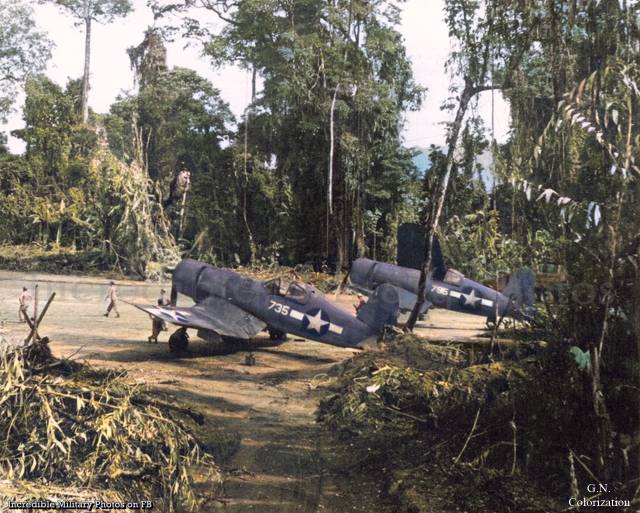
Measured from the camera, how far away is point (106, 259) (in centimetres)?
2236

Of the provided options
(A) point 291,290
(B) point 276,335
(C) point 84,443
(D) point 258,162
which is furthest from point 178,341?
(D) point 258,162

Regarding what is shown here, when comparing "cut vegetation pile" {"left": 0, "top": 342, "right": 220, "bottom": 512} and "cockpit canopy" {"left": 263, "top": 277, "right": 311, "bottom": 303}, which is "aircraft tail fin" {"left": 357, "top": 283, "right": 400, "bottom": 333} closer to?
"cockpit canopy" {"left": 263, "top": 277, "right": 311, "bottom": 303}

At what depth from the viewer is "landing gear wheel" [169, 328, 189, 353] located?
11.6 meters

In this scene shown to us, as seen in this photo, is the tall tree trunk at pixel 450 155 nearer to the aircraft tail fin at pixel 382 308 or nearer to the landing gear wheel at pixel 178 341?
the aircraft tail fin at pixel 382 308

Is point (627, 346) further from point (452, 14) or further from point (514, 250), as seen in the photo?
point (514, 250)

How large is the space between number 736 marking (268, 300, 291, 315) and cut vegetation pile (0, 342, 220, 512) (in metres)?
7.14

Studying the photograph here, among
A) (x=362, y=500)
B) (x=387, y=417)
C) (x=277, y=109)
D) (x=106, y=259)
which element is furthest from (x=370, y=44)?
(x=362, y=500)

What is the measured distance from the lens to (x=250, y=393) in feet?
29.5

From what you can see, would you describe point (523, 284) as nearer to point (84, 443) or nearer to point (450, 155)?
point (450, 155)

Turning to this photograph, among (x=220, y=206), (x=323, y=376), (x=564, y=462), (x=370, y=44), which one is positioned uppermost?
(x=370, y=44)

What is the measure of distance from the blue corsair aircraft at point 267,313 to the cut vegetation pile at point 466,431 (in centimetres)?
413

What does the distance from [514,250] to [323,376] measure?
468 inches

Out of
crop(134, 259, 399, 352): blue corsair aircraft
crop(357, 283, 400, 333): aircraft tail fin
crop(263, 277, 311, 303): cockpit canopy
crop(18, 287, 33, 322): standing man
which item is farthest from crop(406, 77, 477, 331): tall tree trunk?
crop(18, 287, 33, 322): standing man

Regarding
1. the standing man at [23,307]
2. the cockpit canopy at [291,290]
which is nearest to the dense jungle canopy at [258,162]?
the cockpit canopy at [291,290]
